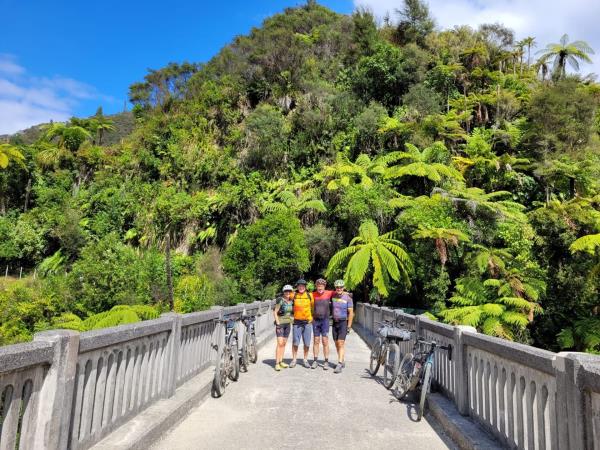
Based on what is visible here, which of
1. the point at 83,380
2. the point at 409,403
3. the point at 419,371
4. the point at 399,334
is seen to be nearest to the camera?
the point at 83,380

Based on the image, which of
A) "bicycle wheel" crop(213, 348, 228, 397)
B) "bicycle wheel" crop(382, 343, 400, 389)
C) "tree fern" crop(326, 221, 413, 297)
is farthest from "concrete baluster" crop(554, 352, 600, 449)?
"tree fern" crop(326, 221, 413, 297)

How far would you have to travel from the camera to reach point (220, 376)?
6.54 meters

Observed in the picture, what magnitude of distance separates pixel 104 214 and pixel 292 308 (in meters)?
29.9

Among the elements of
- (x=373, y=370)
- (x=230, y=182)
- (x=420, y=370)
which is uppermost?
(x=230, y=182)

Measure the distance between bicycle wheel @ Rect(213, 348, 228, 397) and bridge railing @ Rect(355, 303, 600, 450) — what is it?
3287 mm

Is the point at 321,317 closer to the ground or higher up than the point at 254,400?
higher up

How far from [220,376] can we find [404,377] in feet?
9.19

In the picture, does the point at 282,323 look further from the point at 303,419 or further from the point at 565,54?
the point at 565,54

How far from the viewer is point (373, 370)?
28.8 ft

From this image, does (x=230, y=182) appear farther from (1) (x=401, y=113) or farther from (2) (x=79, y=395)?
(2) (x=79, y=395)

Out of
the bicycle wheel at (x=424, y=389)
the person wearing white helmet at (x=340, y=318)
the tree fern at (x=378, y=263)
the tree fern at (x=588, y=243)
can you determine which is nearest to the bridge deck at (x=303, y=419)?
the bicycle wheel at (x=424, y=389)

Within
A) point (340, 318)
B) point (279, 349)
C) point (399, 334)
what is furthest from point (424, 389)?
point (279, 349)

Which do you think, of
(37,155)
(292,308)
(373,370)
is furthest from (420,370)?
(37,155)

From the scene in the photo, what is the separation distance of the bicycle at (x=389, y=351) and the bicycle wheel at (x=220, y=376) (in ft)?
9.06
